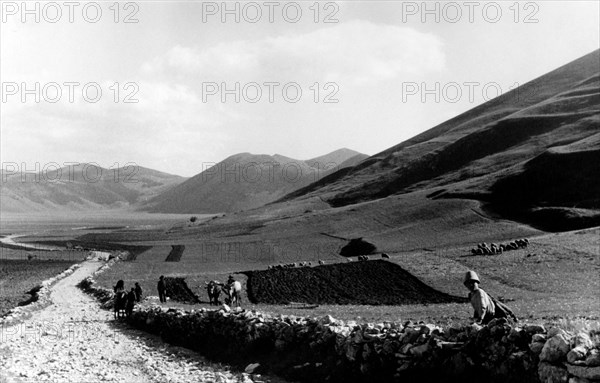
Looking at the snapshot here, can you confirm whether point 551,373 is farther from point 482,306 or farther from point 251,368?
point 251,368

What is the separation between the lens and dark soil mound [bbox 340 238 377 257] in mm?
103988

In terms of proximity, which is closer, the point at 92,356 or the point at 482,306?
the point at 482,306

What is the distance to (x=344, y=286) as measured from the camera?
57375mm

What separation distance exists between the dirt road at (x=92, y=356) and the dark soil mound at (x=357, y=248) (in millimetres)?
71144

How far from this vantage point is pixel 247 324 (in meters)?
22.6

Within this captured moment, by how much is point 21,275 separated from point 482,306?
75593mm

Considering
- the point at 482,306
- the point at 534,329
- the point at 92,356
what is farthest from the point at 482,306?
the point at 92,356

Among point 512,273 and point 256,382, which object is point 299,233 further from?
point 256,382

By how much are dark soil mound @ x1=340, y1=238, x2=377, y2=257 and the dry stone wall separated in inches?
3170

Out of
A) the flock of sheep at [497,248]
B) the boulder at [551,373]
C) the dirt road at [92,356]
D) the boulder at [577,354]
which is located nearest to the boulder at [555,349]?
the boulder at [551,373]

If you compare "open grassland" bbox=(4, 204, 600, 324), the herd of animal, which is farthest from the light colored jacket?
the herd of animal

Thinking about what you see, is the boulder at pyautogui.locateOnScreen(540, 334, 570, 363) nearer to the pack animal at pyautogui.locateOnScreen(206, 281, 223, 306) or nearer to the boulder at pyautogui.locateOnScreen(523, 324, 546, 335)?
the boulder at pyautogui.locateOnScreen(523, 324, 546, 335)

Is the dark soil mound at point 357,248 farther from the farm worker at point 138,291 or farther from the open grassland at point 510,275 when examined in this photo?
the farm worker at point 138,291

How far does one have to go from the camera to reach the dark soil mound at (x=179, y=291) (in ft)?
160
